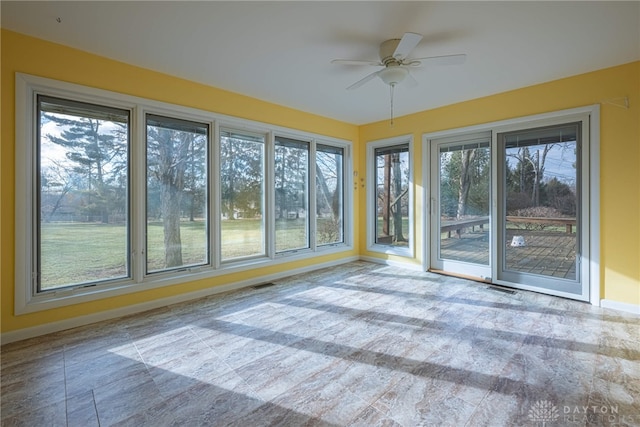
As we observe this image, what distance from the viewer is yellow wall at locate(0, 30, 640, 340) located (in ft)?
7.95

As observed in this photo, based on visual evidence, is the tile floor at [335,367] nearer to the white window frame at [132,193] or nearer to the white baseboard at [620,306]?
the white baseboard at [620,306]

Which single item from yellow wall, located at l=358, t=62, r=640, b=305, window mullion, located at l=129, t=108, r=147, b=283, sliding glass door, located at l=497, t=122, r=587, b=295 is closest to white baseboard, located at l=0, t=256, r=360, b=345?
window mullion, located at l=129, t=108, r=147, b=283

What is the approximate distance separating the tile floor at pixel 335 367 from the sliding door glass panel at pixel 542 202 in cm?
59

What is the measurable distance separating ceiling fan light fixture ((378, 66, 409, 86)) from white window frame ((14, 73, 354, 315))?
6.41ft

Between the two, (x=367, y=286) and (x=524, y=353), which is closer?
(x=524, y=353)

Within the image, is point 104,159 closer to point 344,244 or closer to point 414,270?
point 344,244

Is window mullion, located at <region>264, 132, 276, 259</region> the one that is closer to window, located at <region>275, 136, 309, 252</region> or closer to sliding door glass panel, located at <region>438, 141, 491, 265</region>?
window, located at <region>275, 136, 309, 252</region>

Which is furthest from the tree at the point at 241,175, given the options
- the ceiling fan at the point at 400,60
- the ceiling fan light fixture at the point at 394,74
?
the ceiling fan light fixture at the point at 394,74

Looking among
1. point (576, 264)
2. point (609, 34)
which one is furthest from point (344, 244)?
point (609, 34)

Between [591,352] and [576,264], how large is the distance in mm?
1603

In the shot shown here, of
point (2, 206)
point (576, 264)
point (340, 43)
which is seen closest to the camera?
point (2, 206)

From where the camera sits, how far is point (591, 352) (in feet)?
7.36

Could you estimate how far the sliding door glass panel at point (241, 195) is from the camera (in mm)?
3895

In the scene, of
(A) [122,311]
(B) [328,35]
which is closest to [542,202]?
(B) [328,35]
